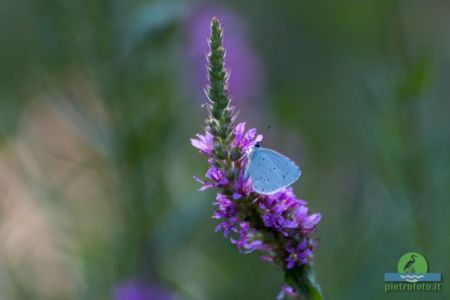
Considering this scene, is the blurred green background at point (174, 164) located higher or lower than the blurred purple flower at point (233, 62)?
lower

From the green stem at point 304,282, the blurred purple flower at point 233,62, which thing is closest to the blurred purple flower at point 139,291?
the blurred purple flower at point 233,62

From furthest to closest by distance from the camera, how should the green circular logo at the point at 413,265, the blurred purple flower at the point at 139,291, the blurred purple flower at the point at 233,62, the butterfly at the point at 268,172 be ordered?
the blurred purple flower at the point at 233,62 < the blurred purple flower at the point at 139,291 < the green circular logo at the point at 413,265 < the butterfly at the point at 268,172

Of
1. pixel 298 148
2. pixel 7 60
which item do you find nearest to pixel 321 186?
pixel 298 148

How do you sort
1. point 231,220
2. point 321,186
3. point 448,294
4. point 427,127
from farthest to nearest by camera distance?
1. point 321,186
2. point 427,127
3. point 448,294
4. point 231,220

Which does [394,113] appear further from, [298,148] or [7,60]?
[7,60]

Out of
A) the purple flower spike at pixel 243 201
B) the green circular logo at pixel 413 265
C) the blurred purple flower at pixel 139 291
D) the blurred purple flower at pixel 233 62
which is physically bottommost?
the purple flower spike at pixel 243 201

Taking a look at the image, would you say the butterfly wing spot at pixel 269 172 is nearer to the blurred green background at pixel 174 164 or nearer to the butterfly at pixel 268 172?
the butterfly at pixel 268 172
